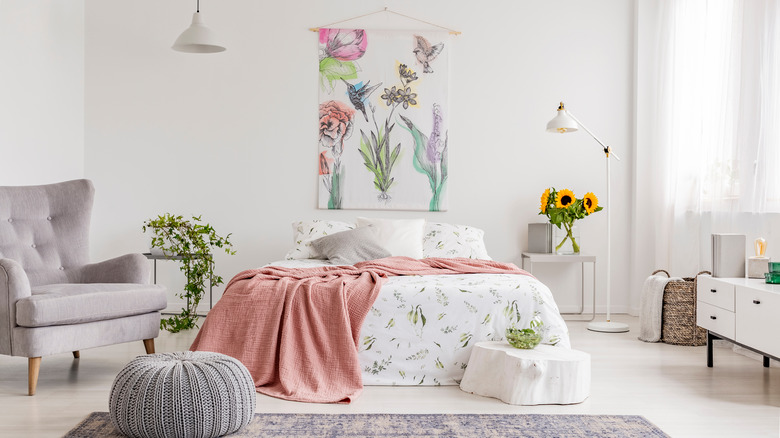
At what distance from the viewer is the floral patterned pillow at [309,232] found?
4.90m

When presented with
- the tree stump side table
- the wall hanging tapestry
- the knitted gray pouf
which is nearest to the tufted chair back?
the knitted gray pouf

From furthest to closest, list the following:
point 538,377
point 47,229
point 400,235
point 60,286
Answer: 1. point 400,235
2. point 47,229
3. point 60,286
4. point 538,377

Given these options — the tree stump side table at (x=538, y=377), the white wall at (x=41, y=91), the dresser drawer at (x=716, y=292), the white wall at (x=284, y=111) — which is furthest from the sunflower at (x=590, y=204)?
the white wall at (x=41, y=91)

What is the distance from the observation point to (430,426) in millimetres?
2750

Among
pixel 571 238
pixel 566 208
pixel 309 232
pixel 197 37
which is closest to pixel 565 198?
pixel 566 208

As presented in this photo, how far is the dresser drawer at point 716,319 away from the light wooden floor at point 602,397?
231 millimetres

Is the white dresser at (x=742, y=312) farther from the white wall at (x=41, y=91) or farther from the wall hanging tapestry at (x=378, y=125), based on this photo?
the white wall at (x=41, y=91)

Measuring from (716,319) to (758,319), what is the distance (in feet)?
1.56

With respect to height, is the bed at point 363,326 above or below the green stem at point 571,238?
below

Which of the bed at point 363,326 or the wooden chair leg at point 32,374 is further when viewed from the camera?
the bed at point 363,326

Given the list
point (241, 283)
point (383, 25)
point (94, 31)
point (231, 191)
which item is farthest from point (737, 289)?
point (94, 31)

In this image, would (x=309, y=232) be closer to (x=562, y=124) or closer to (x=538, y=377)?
(x=562, y=124)

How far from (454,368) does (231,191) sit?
2888 mm

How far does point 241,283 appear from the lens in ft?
11.8
